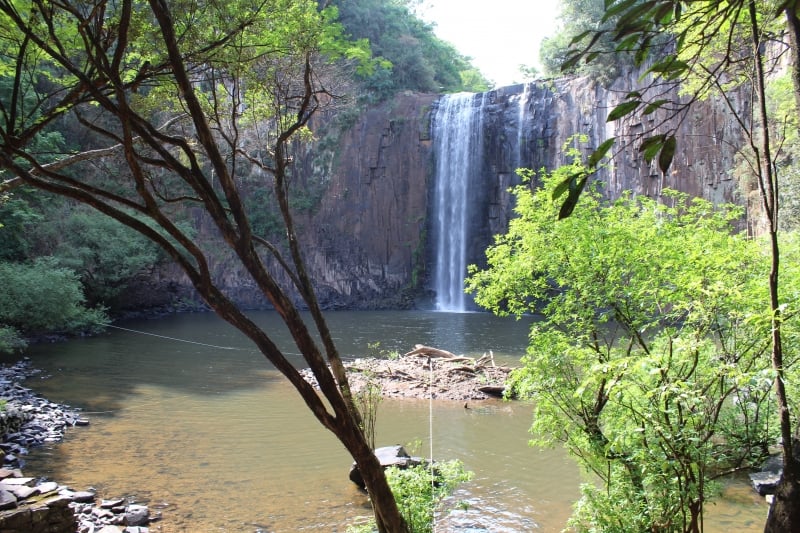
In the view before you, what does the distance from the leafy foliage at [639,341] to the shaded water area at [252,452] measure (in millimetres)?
2005

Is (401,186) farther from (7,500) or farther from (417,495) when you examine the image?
(7,500)

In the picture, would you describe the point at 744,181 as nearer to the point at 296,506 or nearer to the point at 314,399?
the point at 296,506

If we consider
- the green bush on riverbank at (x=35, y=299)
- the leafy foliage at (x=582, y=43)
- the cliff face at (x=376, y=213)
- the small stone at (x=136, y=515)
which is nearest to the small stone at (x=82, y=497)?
the small stone at (x=136, y=515)

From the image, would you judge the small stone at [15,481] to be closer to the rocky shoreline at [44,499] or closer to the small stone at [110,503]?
the rocky shoreline at [44,499]

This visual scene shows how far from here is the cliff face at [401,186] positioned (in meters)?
27.5

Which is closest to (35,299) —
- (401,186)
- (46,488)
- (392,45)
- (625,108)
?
(46,488)

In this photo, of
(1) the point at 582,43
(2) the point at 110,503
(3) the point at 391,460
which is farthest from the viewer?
(1) the point at 582,43

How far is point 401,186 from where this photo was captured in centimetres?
3081

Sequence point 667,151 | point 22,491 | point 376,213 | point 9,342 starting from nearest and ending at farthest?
point 667,151 → point 22,491 → point 9,342 → point 376,213

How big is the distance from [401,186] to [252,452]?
2301 cm

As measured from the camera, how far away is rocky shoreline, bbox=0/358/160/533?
5.39 metres

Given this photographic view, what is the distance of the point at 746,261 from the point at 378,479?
12.3 ft

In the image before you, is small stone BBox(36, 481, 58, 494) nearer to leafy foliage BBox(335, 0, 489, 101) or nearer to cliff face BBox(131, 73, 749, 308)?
cliff face BBox(131, 73, 749, 308)

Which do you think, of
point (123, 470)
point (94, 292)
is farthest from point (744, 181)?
point (94, 292)
